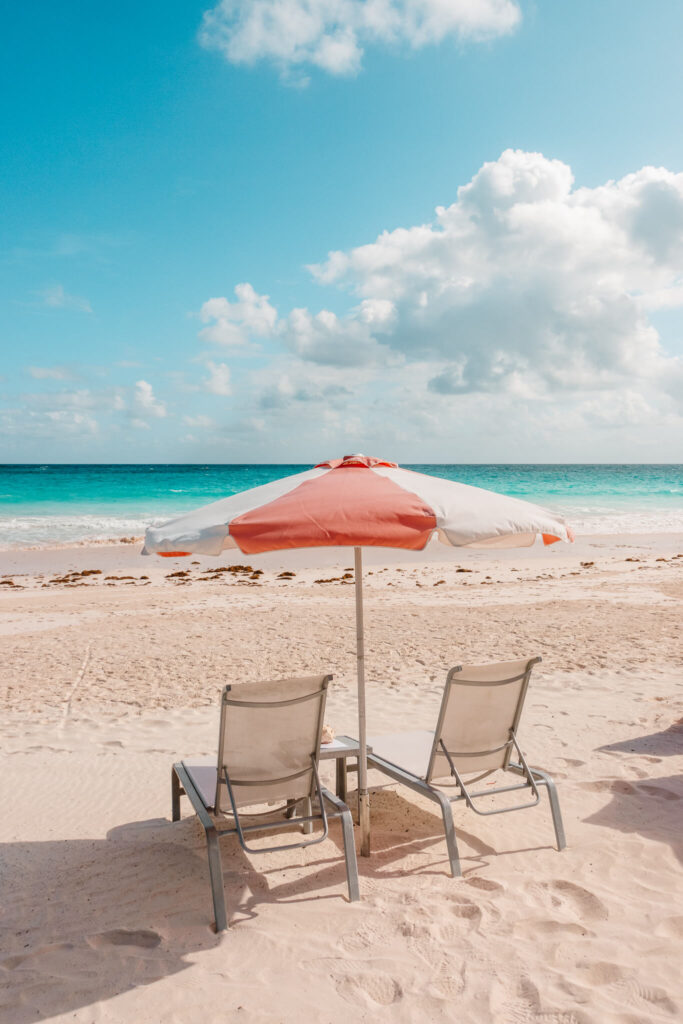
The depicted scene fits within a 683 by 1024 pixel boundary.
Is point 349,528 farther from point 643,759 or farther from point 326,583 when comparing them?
point 326,583

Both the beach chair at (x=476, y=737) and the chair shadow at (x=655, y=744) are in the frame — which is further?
the chair shadow at (x=655, y=744)

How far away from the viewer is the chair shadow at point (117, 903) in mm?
3133

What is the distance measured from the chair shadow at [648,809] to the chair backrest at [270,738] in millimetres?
1993

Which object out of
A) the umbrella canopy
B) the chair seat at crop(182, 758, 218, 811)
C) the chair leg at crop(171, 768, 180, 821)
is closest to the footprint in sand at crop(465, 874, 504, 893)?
the chair seat at crop(182, 758, 218, 811)

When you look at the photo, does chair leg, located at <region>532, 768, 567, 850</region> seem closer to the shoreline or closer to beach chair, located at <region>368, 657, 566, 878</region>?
beach chair, located at <region>368, 657, 566, 878</region>

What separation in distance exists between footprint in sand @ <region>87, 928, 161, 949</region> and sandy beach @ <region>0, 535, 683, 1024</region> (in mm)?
13

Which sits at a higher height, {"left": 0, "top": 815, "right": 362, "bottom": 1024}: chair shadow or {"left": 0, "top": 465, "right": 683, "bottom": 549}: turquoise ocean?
{"left": 0, "top": 465, "right": 683, "bottom": 549}: turquoise ocean

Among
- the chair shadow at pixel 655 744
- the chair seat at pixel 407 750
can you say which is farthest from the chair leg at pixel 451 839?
the chair shadow at pixel 655 744

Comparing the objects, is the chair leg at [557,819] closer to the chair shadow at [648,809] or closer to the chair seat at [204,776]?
the chair shadow at [648,809]

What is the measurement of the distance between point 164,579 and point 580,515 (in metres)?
25.7

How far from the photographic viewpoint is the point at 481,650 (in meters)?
9.30

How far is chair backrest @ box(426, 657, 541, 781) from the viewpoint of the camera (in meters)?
4.16

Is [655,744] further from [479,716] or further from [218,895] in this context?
[218,895]

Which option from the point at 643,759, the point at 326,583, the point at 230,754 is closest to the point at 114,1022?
the point at 230,754
